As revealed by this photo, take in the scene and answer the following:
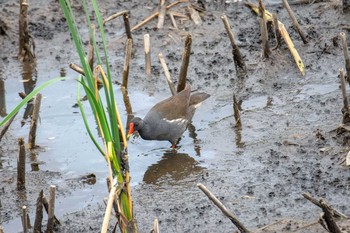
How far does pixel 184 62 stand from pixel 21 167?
2603mm

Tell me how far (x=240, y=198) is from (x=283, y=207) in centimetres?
45

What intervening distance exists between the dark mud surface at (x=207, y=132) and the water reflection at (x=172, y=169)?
1 cm

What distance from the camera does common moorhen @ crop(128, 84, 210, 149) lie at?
852 cm

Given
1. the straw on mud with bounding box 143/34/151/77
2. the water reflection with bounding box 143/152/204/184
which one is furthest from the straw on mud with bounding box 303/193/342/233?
the straw on mud with bounding box 143/34/151/77

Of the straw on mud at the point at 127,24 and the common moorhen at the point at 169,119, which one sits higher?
the straw on mud at the point at 127,24

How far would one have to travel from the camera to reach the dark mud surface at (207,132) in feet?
→ 23.3

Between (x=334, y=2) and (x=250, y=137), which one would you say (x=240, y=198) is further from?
(x=334, y=2)

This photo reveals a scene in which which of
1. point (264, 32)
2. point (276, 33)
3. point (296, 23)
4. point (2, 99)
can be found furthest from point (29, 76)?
point (296, 23)

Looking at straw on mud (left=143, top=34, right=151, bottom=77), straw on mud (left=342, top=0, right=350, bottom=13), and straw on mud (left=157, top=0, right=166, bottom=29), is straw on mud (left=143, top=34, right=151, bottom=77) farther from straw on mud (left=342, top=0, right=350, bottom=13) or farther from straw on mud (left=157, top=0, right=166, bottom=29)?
straw on mud (left=342, top=0, right=350, bottom=13)

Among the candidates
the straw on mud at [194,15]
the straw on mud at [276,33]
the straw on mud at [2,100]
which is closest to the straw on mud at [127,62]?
the straw on mud at [2,100]

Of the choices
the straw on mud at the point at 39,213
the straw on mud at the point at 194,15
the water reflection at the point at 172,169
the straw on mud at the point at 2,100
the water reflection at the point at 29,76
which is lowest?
the water reflection at the point at 172,169

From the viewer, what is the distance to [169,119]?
8.61 meters

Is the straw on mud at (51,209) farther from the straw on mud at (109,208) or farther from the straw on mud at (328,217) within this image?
the straw on mud at (328,217)

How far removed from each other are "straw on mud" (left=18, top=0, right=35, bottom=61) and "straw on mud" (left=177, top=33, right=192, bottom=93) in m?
2.37
